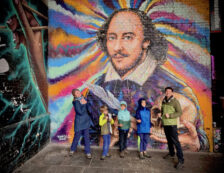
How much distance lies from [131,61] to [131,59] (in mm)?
72

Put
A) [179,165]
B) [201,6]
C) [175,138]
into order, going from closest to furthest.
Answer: [179,165] → [175,138] → [201,6]

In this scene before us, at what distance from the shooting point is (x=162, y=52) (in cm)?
504

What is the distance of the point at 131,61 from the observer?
514 cm

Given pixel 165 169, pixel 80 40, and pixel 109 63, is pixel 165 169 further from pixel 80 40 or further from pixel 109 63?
pixel 80 40

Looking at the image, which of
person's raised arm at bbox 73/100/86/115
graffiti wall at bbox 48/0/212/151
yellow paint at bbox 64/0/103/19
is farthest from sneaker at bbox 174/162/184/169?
yellow paint at bbox 64/0/103/19

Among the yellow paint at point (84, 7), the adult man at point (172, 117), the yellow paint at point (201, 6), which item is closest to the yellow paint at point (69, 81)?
the yellow paint at point (84, 7)

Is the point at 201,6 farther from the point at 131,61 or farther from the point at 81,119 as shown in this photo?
the point at 81,119

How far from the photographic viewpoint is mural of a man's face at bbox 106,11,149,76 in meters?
5.11

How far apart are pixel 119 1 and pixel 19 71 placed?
13.2 ft

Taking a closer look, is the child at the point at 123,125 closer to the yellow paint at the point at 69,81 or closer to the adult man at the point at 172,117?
the adult man at the point at 172,117

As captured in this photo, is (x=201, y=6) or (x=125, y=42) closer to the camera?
(x=201, y=6)

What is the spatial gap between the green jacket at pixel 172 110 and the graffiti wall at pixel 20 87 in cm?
391

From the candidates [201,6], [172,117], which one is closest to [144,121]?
[172,117]

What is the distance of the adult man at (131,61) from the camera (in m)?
5.03
